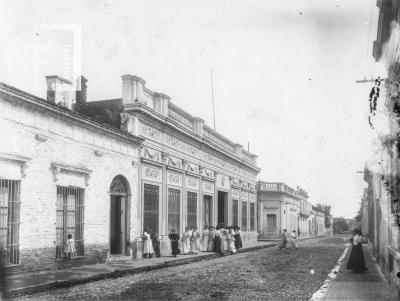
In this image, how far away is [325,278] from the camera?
13.3 m

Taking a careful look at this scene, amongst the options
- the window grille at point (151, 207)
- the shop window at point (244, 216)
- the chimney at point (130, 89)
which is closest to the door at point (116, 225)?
the window grille at point (151, 207)

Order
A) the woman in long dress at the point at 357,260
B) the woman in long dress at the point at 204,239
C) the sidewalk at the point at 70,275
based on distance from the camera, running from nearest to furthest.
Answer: the sidewalk at the point at 70,275
the woman in long dress at the point at 357,260
the woman in long dress at the point at 204,239

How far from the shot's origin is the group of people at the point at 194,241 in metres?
18.8

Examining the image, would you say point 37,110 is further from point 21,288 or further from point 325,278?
point 325,278

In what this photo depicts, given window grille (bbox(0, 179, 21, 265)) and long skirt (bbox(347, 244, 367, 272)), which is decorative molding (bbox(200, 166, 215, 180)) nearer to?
long skirt (bbox(347, 244, 367, 272))

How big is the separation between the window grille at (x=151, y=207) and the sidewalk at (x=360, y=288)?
7.36 metres

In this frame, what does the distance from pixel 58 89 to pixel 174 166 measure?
798 cm

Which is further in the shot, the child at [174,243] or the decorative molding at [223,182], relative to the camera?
the decorative molding at [223,182]

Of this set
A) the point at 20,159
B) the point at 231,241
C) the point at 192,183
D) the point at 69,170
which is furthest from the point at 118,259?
the point at 231,241

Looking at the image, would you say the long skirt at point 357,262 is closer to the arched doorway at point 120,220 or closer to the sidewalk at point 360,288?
the sidewalk at point 360,288

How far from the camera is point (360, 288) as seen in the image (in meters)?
11.3

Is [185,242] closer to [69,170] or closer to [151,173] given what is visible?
[151,173]

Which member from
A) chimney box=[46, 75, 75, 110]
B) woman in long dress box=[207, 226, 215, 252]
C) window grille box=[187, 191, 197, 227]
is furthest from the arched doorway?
woman in long dress box=[207, 226, 215, 252]

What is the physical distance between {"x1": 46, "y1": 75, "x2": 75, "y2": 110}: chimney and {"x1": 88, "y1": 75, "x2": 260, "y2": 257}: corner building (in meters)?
2.90
